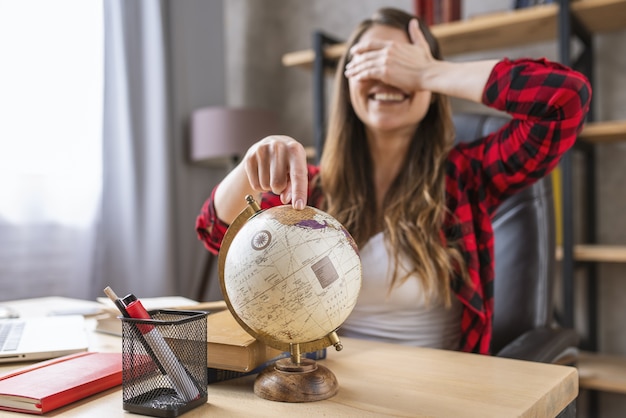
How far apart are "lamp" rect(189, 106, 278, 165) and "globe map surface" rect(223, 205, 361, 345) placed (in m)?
2.04

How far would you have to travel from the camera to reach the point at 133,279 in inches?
105

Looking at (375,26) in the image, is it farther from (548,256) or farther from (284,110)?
(284,110)

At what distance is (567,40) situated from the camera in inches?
79.0

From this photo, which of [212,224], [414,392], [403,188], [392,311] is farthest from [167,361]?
[403,188]

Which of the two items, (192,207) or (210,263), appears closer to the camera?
(210,263)

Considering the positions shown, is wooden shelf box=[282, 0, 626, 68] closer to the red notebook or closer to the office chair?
the office chair

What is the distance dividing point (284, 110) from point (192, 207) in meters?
0.76

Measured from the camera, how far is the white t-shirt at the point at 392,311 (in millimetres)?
1181

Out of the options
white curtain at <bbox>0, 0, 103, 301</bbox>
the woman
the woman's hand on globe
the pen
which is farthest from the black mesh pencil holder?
white curtain at <bbox>0, 0, 103, 301</bbox>

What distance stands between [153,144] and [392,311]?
187cm

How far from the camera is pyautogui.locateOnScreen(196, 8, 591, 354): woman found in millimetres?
1146

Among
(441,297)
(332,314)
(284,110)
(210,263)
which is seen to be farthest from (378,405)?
(284,110)

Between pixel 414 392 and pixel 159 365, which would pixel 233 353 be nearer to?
pixel 159 365

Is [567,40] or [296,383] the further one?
[567,40]
